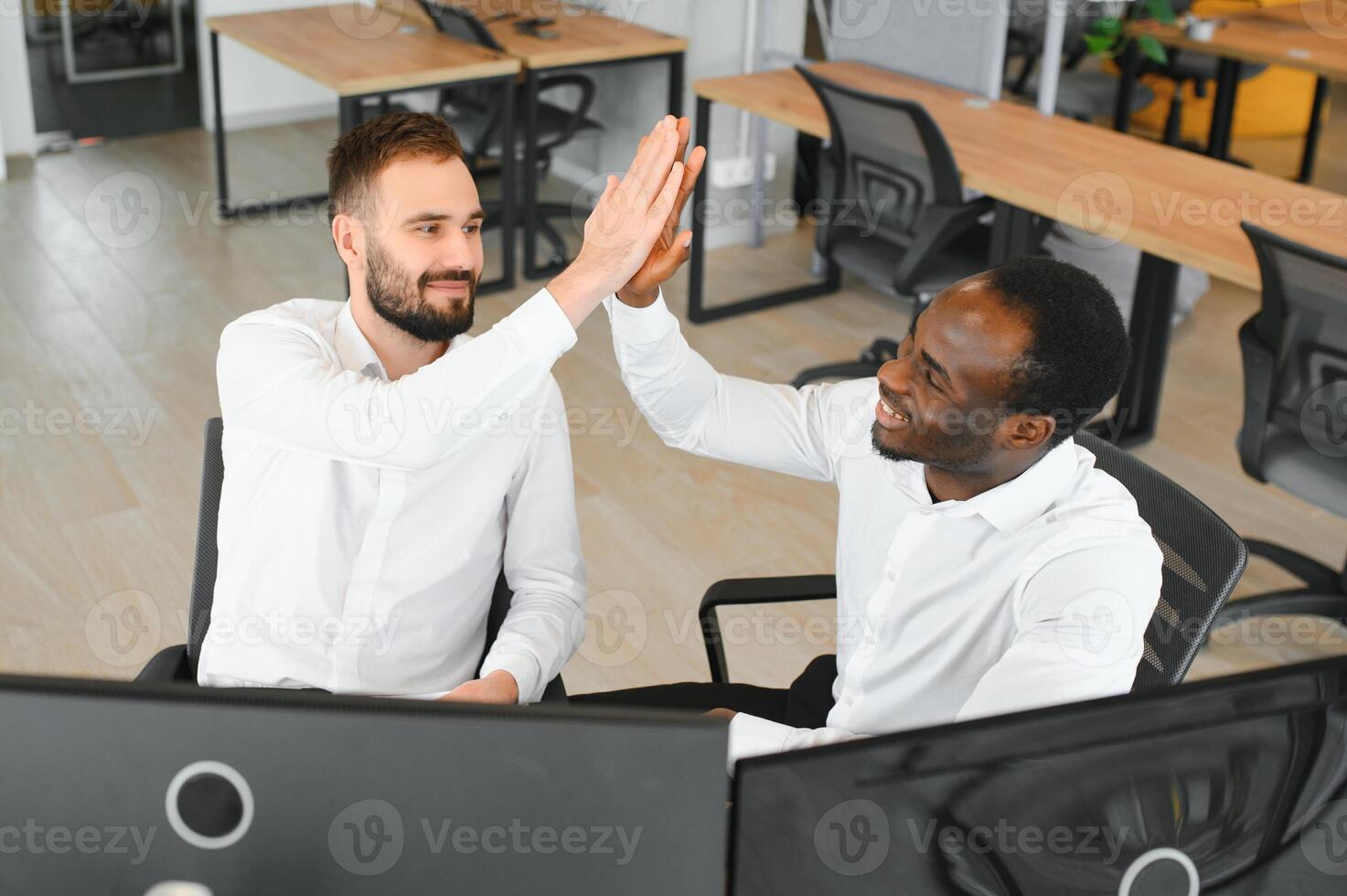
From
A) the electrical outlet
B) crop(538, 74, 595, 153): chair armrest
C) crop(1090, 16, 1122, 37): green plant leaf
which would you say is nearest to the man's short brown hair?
crop(538, 74, 595, 153): chair armrest

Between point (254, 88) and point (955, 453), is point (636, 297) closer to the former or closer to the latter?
point (955, 453)

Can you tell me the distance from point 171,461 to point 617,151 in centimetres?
246

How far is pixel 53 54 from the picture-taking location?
20.6 ft

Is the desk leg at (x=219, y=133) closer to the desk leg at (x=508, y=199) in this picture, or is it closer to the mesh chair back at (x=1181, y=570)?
the desk leg at (x=508, y=199)

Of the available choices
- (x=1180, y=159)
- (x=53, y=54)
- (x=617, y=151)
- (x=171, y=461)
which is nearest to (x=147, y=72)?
(x=53, y=54)

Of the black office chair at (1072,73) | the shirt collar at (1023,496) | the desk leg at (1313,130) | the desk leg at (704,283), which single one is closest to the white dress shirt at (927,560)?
the shirt collar at (1023,496)

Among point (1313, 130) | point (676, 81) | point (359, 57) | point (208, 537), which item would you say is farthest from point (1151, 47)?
point (208, 537)

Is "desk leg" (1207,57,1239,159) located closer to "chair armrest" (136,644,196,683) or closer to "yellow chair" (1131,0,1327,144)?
"yellow chair" (1131,0,1327,144)

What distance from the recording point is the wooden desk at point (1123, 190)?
113 inches

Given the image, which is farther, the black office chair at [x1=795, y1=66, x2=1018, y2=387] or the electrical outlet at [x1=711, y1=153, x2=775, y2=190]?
the electrical outlet at [x1=711, y1=153, x2=775, y2=190]

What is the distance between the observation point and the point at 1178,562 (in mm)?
1652

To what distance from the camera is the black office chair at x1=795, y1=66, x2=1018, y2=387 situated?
3250mm

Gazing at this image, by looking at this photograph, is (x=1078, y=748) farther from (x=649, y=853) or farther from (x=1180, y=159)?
(x=1180, y=159)

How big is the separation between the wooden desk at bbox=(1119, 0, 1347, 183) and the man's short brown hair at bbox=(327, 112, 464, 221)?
3.76 meters
